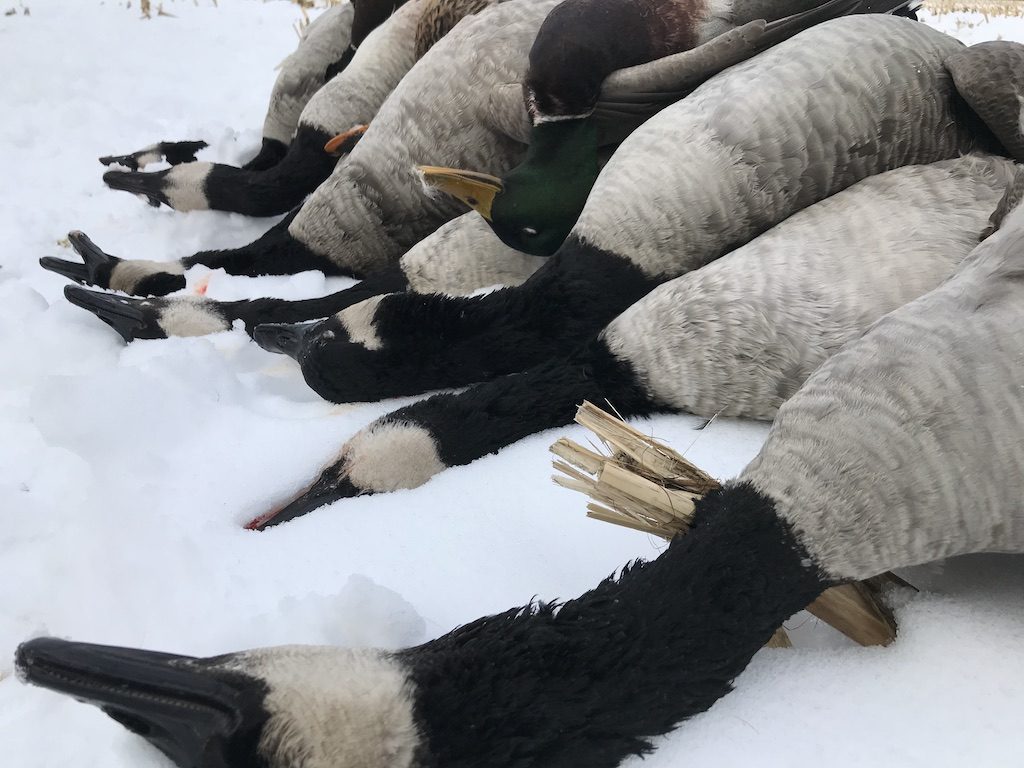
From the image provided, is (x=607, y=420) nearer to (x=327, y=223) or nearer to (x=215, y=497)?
(x=215, y=497)

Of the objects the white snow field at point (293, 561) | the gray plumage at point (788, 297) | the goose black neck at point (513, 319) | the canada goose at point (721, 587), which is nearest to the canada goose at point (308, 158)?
the white snow field at point (293, 561)

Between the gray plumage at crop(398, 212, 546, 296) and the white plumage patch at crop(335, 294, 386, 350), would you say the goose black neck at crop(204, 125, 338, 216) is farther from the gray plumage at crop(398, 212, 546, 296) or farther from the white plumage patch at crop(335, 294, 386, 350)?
the white plumage patch at crop(335, 294, 386, 350)

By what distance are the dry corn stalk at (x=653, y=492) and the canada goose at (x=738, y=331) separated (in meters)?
0.67

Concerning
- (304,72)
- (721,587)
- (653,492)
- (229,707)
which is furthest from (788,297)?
(304,72)

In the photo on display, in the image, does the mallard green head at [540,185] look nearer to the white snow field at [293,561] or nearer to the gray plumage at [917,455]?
the white snow field at [293,561]

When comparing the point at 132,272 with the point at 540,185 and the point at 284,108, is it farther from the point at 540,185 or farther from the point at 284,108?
the point at 540,185

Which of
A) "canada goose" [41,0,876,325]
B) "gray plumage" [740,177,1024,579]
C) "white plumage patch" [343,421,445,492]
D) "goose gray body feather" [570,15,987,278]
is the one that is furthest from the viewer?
"canada goose" [41,0,876,325]

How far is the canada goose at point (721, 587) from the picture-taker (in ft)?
4.40

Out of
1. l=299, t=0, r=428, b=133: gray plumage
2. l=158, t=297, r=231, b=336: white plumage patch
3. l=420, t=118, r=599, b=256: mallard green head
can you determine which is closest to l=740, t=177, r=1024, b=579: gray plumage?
l=420, t=118, r=599, b=256: mallard green head

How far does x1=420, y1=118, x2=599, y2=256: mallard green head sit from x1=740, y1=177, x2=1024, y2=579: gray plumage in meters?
1.75

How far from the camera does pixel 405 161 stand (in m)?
3.82

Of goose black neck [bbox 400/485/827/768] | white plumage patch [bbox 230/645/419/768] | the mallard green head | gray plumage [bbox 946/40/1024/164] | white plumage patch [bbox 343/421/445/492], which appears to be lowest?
white plumage patch [bbox 343/421/445/492]

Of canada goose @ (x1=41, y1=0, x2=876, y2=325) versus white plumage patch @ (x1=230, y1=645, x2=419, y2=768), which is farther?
canada goose @ (x1=41, y1=0, x2=876, y2=325)

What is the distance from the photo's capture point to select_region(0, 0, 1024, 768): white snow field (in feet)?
4.87
